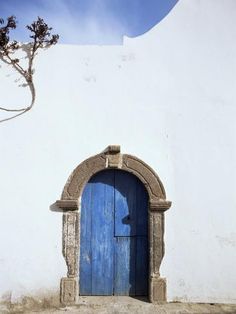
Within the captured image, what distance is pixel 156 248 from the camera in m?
4.60

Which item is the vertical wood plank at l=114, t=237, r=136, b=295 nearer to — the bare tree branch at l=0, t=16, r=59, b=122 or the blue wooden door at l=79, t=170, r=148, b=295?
the blue wooden door at l=79, t=170, r=148, b=295

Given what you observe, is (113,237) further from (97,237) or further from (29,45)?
(29,45)

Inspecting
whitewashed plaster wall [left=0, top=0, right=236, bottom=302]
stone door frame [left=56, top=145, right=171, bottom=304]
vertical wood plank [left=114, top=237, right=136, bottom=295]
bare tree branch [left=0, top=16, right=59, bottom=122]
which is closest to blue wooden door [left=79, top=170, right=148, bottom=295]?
vertical wood plank [left=114, top=237, right=136, bottom=295]

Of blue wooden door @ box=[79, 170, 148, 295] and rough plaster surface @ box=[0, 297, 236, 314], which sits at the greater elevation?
blue wooden door @ box=[79, 170, 148, 295]

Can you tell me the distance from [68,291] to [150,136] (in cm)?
240

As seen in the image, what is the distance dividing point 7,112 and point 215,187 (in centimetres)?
315

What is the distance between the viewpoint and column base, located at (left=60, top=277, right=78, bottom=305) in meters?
4.48

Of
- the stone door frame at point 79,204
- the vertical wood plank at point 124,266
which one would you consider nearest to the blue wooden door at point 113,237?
the vertical wood plank at point 124,266

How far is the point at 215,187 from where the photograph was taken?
185 inches

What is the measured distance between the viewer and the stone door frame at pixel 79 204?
14.8 ft

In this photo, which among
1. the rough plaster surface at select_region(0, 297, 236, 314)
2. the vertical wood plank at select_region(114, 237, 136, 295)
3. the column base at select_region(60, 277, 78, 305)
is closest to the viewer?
the rough plaster surface at select_region(0, 297, 236, 314)

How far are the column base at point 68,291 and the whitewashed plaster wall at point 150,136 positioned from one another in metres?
0.12

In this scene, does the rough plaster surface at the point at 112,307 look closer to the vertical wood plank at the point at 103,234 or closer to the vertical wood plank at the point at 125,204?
the vertical wood plank at the point at 103,234

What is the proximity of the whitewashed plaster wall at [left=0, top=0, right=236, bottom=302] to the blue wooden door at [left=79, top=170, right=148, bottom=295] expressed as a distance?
15.2 inches
